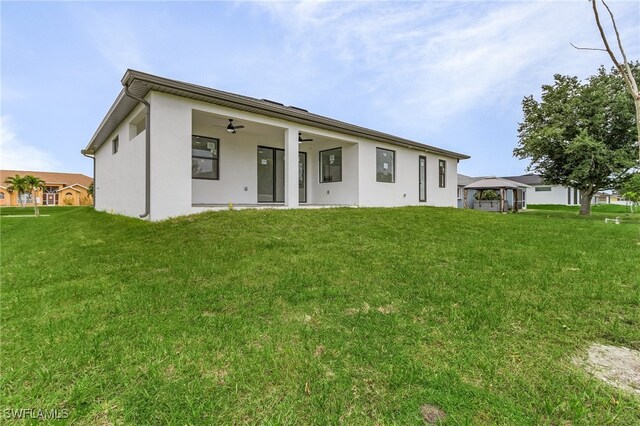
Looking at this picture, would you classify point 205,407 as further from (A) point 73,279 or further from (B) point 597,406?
(A) point 73,279

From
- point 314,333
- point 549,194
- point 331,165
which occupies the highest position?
point 549,194

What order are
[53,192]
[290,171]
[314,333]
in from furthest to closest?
[53,192] < [290,171] < [314,333]

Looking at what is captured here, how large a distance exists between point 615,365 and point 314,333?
2053 millimetres

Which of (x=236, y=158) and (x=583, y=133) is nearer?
(x=236, y=158)

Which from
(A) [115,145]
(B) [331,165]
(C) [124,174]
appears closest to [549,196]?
(B) [331,165]

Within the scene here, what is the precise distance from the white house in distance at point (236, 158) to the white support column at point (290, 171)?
1.2 inches

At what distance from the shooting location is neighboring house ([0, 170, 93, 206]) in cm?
3766

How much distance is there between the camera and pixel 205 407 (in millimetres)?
1654

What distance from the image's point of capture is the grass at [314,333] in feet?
5.50

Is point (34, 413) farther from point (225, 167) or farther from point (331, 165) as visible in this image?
point (331, 165)

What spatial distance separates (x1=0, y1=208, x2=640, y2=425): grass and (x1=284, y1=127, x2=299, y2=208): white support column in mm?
4279

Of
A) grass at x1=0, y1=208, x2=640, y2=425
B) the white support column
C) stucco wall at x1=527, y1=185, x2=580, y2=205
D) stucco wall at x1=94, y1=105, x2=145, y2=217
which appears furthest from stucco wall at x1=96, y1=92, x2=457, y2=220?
stucco wall at x1=527, y1=185, x2=580, y2=205

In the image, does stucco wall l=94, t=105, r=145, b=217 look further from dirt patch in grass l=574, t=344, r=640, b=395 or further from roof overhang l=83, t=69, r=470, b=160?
dirt patch in grass l=574, t=344, r=640, b=395

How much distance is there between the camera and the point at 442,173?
593 inches
